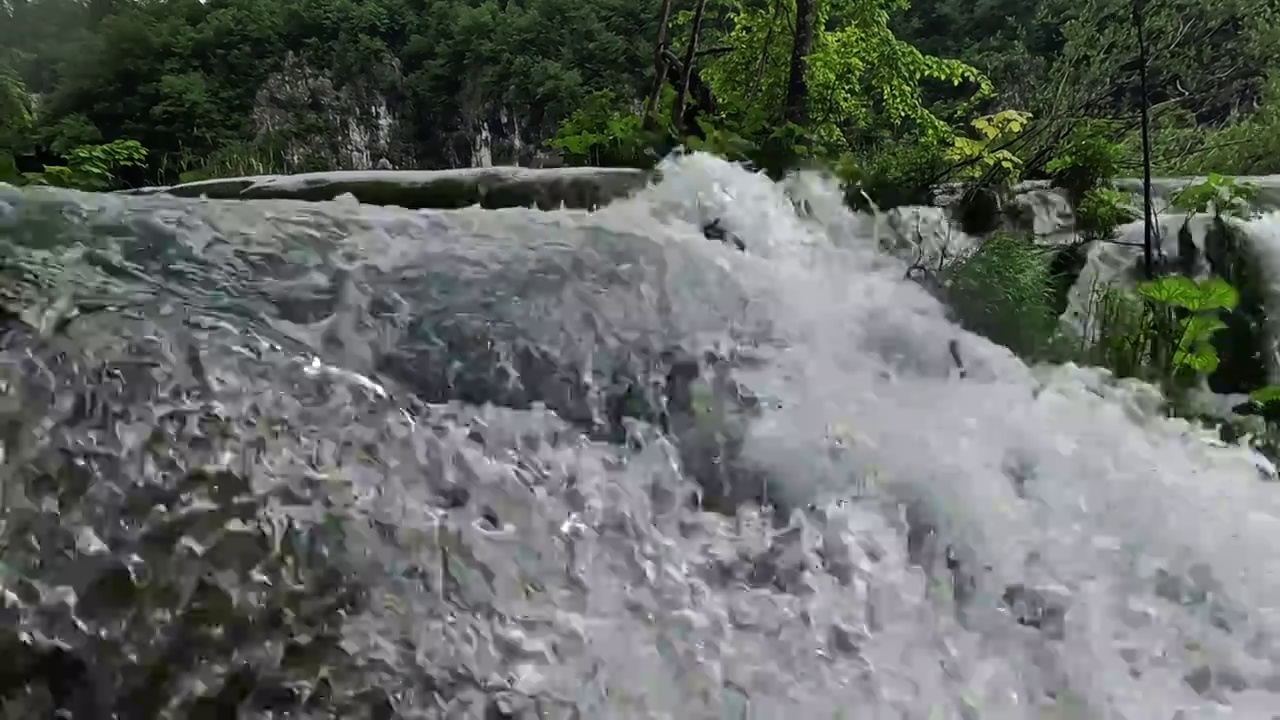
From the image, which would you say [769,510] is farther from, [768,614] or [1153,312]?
[1153,312]

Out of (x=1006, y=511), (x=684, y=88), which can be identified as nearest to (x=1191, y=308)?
(x=1006, y=511)

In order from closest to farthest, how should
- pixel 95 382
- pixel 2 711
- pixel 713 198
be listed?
pixel 2 711 < pixel 95 382 < pixel 713 198

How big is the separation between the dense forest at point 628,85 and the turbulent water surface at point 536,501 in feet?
5.83

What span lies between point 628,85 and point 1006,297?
4.67 meters

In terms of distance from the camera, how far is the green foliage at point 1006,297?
326 centimetres

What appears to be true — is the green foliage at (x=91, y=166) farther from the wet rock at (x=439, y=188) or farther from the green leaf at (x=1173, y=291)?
the green leaf at (x=1173, y=291)

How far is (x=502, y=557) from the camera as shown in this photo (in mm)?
1712

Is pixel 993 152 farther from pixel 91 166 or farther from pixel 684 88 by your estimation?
pixel 91 166

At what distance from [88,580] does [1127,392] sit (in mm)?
3130

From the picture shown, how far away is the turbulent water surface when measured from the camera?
1.48 m

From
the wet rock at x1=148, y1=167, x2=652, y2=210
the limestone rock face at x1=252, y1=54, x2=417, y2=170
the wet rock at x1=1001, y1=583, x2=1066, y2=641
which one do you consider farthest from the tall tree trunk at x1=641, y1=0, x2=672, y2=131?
the limestone rock face at x1=252, y1=54, x2=417, y2=170

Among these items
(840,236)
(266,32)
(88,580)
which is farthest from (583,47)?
(88,580)

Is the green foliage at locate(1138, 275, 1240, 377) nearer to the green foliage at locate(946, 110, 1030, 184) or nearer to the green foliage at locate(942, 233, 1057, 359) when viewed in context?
the green foliage at locate(942, 233, 1057, 359)

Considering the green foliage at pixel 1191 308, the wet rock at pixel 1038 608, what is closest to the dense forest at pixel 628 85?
the green foliage at pixel 1191 308
